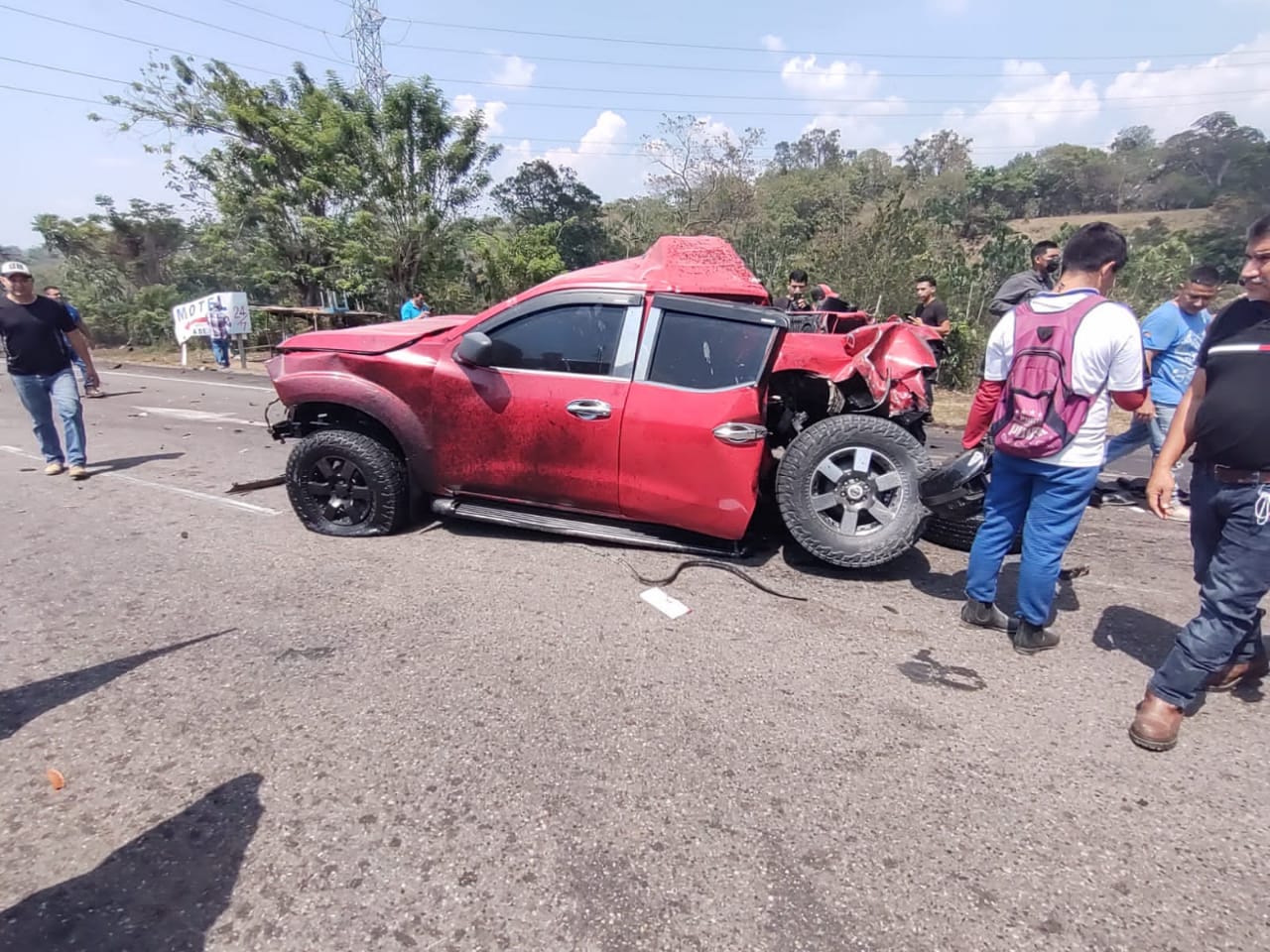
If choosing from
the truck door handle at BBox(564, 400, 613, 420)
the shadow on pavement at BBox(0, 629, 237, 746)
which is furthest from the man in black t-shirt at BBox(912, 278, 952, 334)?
the shadow on pavement at BBox(0, 629, 237, 746)

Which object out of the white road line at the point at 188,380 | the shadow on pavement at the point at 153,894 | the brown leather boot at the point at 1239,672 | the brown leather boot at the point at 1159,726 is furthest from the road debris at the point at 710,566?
the white road line at the point at 188,380

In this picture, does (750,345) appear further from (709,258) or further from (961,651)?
(961,651)

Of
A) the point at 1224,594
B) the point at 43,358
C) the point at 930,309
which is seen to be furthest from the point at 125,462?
the point at 930,309

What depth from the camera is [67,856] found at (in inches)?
77.7

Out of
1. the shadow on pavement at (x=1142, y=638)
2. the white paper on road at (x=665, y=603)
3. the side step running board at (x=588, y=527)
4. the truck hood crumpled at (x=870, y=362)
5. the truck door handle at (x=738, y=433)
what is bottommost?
the white paper on road at (x=665, y=603)

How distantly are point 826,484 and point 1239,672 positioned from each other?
77.1 inches

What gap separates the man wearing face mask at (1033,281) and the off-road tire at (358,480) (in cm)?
462

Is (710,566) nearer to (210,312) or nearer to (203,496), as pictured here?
(203,496)

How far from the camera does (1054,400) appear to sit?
286 cm

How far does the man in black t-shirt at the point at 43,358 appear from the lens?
5676mm

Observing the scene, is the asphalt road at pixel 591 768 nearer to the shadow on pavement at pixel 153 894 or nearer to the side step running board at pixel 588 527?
→ the shadow on pavement at pixel 153 894

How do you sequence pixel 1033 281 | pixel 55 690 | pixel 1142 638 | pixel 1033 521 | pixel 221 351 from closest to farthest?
pixel 55 690
pixel 1033 521
pixel 1142 638
pixel 1033 281
pixel 221 351

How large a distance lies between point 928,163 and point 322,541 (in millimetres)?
77617

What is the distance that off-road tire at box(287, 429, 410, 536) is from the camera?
170 inches
